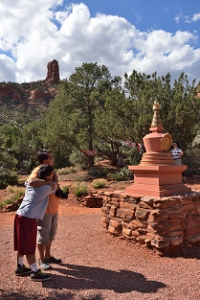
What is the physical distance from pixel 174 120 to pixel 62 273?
11606 mm

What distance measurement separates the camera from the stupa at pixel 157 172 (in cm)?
511

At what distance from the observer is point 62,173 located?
721 inches

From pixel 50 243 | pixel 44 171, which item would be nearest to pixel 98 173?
pixel 50 243

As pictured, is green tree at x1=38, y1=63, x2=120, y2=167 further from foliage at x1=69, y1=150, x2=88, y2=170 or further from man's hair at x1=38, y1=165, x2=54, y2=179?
man's hair at x1=38, y1=165, x2=54, y2=179

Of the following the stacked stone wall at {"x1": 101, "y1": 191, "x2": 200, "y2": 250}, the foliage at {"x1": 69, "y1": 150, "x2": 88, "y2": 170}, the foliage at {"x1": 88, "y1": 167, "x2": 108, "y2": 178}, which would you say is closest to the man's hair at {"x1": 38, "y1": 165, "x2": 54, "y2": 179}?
the stacked stone wall at {"x1": 101, "y1": 191, "x2": 200, "y2": 250}

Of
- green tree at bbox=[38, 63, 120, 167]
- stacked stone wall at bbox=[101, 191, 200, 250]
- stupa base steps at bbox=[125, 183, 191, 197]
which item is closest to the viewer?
stacked stone wall at bbox=[101, 191, 200, 250]

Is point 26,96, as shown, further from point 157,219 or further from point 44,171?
point 44,171

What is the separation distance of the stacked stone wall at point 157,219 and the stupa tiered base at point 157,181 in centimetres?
23

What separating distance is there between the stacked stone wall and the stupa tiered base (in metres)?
0.23

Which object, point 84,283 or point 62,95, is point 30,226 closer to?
point 84,283

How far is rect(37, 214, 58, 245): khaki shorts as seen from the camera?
3877 mm

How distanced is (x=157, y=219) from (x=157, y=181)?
78 cm

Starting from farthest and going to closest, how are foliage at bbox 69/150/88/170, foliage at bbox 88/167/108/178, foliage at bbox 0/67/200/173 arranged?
foliage at bbox 69/150/88/170 < foliage at bbox 88/167/108/178 < foliage at bbox 0/67/200/173

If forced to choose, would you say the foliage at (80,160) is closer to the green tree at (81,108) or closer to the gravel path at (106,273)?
the green tree at (81,108)
